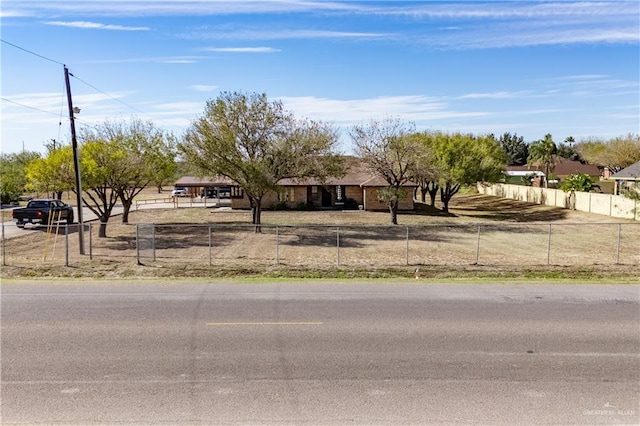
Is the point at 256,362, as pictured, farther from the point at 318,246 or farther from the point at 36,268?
the point at 318,246

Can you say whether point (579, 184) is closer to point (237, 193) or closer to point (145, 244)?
point (237, 193)

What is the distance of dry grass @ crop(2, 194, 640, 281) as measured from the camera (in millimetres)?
19766

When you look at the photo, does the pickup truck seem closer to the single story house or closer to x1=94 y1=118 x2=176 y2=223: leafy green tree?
x1=94 y1=118 x2=176 y2=223: leafy green tree

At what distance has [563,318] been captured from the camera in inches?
Result: 490

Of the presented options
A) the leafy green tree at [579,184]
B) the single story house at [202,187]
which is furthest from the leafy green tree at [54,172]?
the leafy green tree at [579,184]

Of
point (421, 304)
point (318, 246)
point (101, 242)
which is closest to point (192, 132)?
point (101, 242)

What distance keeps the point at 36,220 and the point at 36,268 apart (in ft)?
55.8

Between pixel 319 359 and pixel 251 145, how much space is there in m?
23.9

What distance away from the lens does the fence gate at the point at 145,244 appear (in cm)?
2123


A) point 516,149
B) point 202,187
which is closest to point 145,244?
point 202,187

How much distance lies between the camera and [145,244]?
88.8ft

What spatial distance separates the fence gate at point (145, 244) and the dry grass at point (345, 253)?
6.3 inches

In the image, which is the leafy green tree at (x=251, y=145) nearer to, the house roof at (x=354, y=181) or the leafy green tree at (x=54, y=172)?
the leafy green tree at (x=54, y=172)

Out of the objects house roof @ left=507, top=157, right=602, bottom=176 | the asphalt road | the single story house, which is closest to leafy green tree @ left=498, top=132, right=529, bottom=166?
house roof @ left=507, top=157, right=602, bottom=176
